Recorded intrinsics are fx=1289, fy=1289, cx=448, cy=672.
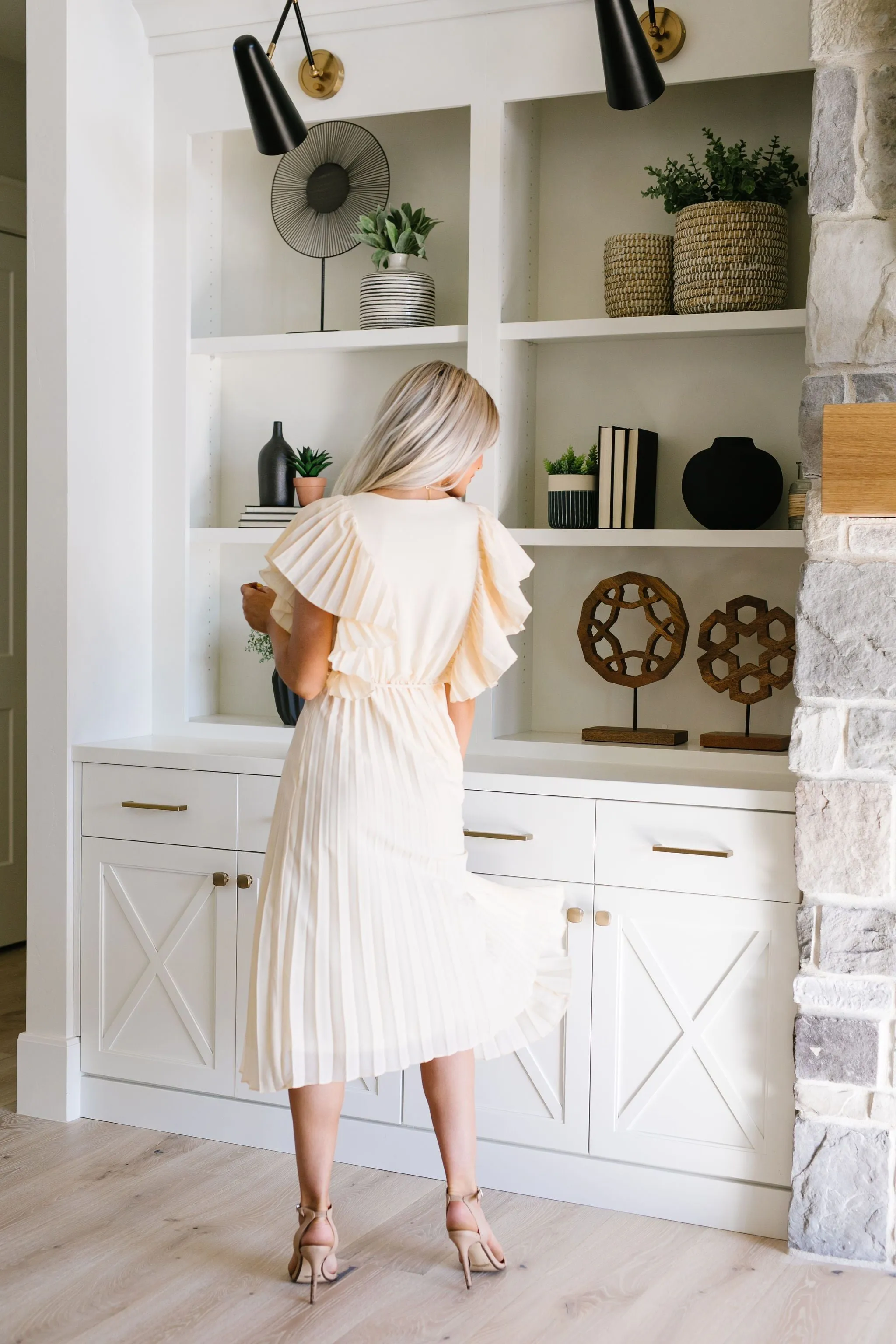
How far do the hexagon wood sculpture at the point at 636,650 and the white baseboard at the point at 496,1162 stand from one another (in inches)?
36.2

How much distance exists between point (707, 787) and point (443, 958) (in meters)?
0.64

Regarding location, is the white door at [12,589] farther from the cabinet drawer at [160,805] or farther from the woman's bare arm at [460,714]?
the woman's bare arm at [460,714]

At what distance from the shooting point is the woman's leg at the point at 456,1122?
221 cm

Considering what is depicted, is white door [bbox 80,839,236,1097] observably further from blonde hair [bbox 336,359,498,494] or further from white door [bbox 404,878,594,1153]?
blonde hair [bbox 336,359,498,494]

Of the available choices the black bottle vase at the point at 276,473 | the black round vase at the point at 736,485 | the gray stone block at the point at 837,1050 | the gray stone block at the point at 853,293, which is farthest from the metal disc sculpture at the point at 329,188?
the gray stone block at the point at 837,1050

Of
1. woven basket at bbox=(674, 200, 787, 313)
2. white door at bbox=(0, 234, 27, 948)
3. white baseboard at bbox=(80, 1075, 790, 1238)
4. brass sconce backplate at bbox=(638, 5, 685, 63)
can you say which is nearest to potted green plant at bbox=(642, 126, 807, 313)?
woven basket at bbox=(674, 200, 787, 313)

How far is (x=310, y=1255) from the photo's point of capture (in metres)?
2.16

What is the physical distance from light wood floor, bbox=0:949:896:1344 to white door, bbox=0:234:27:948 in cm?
174

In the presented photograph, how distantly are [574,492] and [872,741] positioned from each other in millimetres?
990

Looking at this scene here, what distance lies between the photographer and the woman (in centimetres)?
206

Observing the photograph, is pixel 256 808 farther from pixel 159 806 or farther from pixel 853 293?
pixel 853 293

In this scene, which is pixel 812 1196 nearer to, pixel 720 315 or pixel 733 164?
pixel 720 315

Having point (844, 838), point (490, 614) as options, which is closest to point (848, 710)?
point (844, 838)

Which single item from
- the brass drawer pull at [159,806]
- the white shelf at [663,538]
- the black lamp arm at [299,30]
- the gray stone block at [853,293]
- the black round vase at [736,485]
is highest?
the black lamp arm at [299,30]
